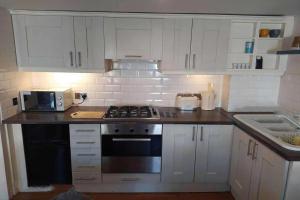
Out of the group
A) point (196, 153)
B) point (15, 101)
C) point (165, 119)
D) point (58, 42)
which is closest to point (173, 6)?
point (165, 119)

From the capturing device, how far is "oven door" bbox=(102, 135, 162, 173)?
220 cm

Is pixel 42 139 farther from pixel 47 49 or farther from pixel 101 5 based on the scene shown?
pixel 101 5

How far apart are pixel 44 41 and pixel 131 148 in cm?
152

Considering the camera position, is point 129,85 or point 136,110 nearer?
point 136,110

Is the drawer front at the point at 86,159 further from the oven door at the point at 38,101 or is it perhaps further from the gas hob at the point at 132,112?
the oven door at the point at 38,101

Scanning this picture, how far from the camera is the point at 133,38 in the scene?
2268 millimetres

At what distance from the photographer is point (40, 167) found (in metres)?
2.28

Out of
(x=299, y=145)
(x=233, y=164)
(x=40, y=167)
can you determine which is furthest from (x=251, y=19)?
(x=40, y=167)

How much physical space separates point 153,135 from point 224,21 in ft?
4.87

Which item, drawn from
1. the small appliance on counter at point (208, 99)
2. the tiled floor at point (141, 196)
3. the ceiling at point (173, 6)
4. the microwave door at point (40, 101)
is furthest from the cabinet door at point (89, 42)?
the tiled floor at point (141, 196)

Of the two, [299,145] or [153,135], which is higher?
[299,145]

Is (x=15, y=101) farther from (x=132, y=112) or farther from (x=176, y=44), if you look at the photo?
(x=176, y=44)

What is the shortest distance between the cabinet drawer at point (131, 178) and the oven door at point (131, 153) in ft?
0.19

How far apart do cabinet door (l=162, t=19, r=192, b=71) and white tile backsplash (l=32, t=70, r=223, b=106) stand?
34cm
